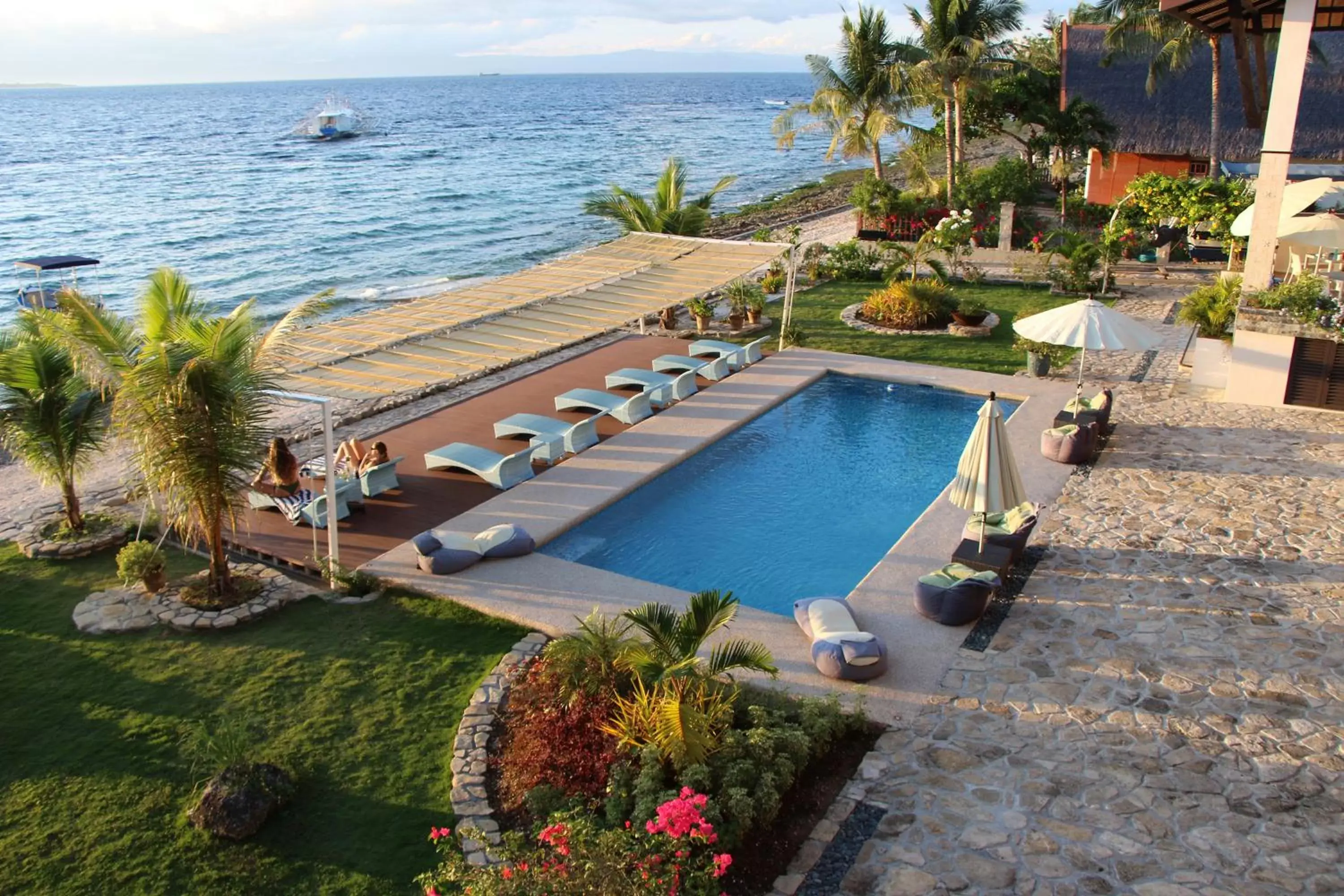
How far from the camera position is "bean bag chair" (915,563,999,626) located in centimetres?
1005

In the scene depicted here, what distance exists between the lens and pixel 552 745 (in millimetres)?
8172

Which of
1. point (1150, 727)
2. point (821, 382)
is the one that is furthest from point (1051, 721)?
point (821, 382)

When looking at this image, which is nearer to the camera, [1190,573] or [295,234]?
[1190,573]

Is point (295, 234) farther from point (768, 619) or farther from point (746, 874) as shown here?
point (746, 874)

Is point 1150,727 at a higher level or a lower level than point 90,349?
lower

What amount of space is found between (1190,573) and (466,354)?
10.2 metres

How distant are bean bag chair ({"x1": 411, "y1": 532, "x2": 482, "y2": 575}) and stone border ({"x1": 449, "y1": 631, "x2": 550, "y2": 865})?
1.71 metres

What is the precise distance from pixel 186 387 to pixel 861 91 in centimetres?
2857

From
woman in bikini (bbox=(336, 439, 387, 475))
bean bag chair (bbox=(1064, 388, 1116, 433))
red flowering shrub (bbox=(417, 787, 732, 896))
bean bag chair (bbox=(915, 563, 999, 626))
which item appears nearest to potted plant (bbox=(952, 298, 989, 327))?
bean bag chair (bbox=(1064, 388, 1116, 433))

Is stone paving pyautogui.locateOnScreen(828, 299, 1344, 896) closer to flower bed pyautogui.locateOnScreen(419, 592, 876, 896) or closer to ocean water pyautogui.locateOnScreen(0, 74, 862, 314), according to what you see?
flower bed pyautogui.locateOnScreen(419, 592, 876, 896)

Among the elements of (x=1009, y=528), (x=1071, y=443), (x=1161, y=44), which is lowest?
(x=1009, y=528)

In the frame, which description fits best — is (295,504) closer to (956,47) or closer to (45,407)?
(45,407)

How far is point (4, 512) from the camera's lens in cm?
1421

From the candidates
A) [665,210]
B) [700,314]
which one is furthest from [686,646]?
[665,210]
